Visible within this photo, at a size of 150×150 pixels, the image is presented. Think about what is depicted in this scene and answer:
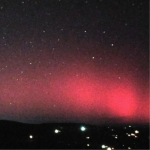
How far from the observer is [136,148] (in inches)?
1609

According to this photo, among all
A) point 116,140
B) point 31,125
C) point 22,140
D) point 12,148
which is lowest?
point 12,148

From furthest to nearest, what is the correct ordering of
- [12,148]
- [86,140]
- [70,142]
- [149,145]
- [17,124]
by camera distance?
1. [17,124]
2. [149,145]
3. [86,140]
4. [70,142]
5. [12,148]

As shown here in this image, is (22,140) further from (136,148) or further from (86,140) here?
(136,148)

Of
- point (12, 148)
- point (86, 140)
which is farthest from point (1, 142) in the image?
point (86, 140)

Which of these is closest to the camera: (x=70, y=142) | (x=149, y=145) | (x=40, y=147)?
(x=40, y=147)

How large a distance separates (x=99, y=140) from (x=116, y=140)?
162 inches

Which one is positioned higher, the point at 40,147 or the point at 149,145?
the point at 149,145

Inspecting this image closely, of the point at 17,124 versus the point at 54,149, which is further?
the point at 17,124

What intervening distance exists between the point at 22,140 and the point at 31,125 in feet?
66.7

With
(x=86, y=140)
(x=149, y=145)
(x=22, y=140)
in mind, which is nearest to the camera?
(x=22, y=140)

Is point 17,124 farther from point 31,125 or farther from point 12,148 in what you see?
point 12,148

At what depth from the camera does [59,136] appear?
42.8m

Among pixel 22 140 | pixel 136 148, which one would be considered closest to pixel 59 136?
pixel 22 140

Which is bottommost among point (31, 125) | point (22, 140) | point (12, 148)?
point (12, 148)
